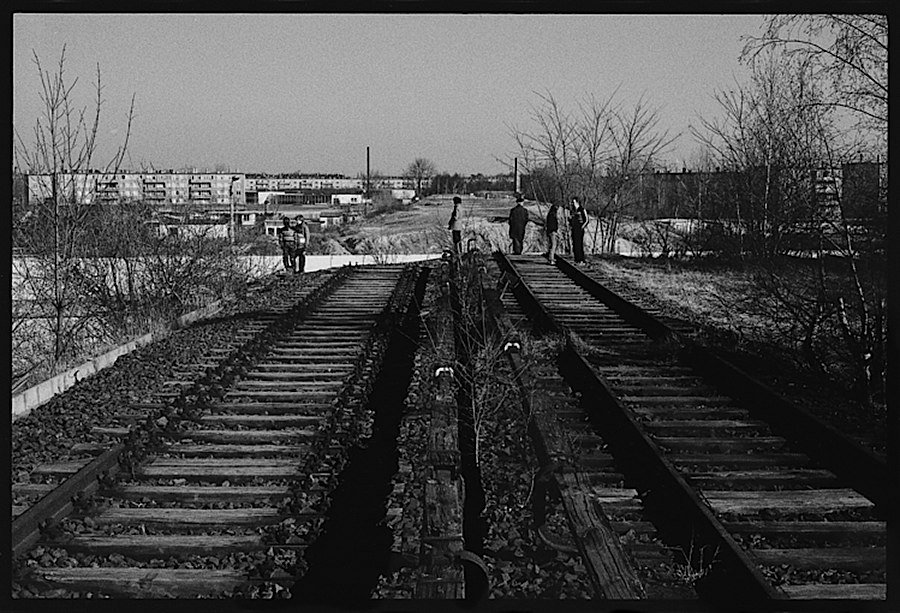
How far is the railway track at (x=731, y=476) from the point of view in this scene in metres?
4.32

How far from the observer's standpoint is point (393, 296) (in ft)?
49.6

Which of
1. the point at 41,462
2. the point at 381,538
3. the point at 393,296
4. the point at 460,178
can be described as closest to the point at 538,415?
the point at 381,538

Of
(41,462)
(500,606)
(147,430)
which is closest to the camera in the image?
(500,606)

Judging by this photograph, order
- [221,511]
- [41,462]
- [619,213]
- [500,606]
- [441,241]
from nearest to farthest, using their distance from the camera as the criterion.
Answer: [500,606] < [221,511] < [41,462] < [619,213] < [441,241]

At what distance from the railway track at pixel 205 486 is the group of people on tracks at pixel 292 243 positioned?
10.5 m

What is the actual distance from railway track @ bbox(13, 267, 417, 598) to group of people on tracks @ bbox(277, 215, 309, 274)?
34.3ft

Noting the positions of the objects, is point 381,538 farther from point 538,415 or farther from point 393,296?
point 393,296

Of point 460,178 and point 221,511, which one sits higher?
point 460,178

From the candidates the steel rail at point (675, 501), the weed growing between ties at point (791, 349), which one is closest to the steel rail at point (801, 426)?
the weed growing between ties at point (791, 349)

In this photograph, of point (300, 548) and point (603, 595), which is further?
point (300, 548)

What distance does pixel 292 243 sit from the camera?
19906 mm

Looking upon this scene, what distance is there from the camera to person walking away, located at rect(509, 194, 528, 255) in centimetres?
2089

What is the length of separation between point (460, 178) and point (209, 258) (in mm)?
6443

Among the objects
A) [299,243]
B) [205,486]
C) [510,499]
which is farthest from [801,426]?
[299,243]
